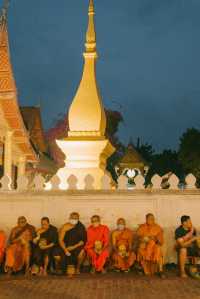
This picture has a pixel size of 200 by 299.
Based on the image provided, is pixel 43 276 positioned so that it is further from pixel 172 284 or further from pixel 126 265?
pixel 172 284

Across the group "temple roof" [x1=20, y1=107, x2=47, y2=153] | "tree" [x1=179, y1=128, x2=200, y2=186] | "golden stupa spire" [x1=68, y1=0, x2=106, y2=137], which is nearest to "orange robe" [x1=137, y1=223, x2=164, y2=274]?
"golden stupa spire" [x1=68, y1=0, x2=106, y2=137]

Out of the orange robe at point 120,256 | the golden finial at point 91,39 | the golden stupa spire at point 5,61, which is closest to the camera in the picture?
the orange robe at point 120,256

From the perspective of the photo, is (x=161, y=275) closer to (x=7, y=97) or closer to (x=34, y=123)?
(x=7, y=97)

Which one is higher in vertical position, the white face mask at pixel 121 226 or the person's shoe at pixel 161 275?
the white face mask at pixel 121 226

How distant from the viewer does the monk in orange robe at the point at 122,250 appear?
8391 millimetres

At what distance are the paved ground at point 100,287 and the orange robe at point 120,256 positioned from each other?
0.27m

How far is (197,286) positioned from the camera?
23.8ft

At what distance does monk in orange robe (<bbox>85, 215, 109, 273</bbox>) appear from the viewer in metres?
8.30

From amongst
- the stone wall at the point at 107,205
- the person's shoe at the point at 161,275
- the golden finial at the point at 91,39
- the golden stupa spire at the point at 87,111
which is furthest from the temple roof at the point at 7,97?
the person's shoe at the point at 161,275

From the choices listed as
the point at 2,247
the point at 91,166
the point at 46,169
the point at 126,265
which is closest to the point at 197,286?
the point at 126,265

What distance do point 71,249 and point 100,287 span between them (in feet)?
4.10

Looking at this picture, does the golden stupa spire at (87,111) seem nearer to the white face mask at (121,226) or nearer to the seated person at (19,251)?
the white face mask at (121,226)

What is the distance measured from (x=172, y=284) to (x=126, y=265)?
1220 millimetres

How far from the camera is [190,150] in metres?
41.8
